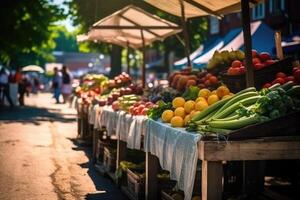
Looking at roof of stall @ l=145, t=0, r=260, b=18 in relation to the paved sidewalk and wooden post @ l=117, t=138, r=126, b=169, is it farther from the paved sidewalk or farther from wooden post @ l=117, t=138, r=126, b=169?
the paved sidewalk

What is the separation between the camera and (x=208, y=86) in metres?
6.88

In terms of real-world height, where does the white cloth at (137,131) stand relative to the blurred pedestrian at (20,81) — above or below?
below

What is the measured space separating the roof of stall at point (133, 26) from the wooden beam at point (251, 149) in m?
6.66

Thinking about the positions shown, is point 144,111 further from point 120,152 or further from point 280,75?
point 280,75

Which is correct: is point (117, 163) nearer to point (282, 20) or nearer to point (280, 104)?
point (280, 104)

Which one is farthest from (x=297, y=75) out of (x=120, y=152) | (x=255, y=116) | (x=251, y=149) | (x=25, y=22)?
(x=25, y=22)

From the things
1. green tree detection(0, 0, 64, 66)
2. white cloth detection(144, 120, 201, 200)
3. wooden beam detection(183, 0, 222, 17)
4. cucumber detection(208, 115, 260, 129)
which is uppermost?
green tree detection(0, 0, 64, 66)

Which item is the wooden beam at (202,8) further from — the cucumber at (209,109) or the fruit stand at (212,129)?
the cucumber at (209,109)

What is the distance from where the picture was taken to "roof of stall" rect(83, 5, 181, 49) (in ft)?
35.3

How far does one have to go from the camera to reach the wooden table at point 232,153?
4242 millimetres

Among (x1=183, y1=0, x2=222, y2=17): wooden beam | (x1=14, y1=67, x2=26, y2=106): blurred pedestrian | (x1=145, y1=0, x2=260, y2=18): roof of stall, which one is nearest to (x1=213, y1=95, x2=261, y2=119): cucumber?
(x1=145, y1=0, x2=260, y2=18): roof of stall

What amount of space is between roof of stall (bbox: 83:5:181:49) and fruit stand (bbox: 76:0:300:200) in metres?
2.36

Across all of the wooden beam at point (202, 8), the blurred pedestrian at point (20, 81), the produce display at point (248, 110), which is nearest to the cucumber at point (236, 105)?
the produce display at point (248, 110)

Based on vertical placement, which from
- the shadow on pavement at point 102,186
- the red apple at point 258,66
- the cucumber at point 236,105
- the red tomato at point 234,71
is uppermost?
the red apple at point 258,66
